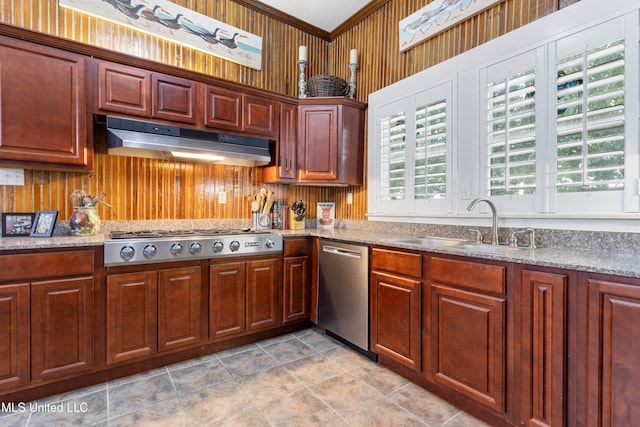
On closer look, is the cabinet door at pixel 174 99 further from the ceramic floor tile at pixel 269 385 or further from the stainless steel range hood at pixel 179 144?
the ceramic floor tile at pixel 269 385

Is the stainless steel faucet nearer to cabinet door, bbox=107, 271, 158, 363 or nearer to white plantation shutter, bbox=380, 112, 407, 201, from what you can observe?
white plantation shutter, bbox=380, 112, 407, 201

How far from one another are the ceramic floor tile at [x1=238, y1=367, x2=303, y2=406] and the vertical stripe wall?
149cm

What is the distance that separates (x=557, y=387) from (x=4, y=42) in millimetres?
3483

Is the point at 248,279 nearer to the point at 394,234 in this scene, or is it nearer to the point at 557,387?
the point at 394,234

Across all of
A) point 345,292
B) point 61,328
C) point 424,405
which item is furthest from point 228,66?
point 424,405

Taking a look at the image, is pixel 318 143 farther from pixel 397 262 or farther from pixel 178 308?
pixel 178 308

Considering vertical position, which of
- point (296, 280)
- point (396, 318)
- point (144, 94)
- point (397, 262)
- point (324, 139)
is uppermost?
point (144, 94)

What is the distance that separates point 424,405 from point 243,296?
1.49 meters

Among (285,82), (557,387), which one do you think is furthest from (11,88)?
(557,387)

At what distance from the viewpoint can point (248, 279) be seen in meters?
2.56

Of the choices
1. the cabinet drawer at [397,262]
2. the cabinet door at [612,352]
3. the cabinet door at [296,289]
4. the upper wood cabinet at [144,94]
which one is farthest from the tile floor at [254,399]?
the upper wood cabinet at [144,94]

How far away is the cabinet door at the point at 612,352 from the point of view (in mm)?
1191

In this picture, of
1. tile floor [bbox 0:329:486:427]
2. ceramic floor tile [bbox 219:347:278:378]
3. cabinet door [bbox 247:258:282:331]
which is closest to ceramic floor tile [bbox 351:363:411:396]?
tile floor [bbox 0:329:486:427]

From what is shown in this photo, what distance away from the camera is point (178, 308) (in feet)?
7.39
